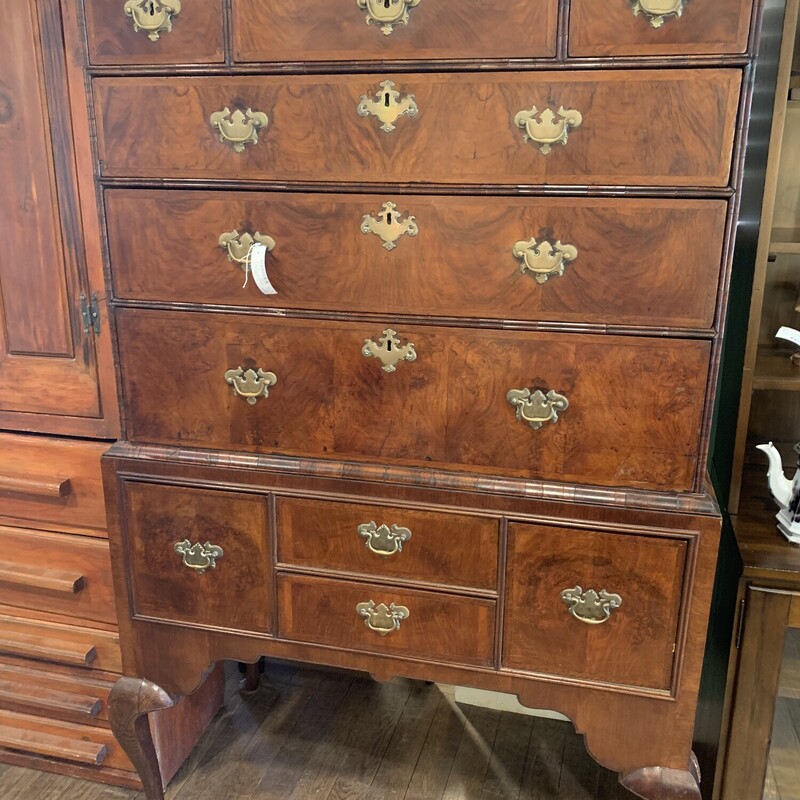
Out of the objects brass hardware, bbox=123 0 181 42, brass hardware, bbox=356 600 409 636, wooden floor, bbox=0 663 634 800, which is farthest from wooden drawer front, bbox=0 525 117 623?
brass hardware, bbox=123 0 181 42

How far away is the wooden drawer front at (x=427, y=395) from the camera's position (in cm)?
120

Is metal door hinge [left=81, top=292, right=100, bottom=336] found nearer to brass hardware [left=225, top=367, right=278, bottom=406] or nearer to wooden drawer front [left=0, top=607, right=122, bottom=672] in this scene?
brass hardware [left=225, top=367, right=278, bottom=406]

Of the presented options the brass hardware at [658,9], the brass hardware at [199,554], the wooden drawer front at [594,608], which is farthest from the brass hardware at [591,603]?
the brass hardware at [658,9]

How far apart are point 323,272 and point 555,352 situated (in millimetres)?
389

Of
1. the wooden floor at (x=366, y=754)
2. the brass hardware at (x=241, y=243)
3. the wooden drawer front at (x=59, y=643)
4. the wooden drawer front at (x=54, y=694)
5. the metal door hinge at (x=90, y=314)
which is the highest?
the brass hardware at (x=241, y=243)

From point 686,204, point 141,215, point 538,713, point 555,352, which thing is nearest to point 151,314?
point 141,215

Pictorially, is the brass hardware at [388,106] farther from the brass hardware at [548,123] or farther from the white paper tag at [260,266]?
the white paper tag at [260,266]

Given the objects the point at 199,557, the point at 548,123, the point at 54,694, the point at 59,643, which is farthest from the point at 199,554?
the point at 548,123

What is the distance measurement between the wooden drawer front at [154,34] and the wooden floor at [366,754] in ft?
4.86

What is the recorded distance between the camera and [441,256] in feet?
3.99

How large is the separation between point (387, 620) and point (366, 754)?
2.12 feet

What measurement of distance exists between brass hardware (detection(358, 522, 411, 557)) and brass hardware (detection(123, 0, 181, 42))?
86cm

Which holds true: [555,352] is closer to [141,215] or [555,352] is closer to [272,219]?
[272,219]

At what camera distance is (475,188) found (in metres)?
1.18
